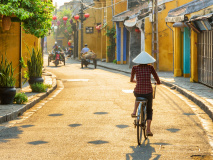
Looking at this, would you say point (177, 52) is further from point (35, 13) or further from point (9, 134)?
point (9, 134)

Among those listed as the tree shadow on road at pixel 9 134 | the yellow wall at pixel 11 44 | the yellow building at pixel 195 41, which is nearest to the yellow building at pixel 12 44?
the yellow wall at pixel 11 44

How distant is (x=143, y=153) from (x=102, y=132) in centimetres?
203

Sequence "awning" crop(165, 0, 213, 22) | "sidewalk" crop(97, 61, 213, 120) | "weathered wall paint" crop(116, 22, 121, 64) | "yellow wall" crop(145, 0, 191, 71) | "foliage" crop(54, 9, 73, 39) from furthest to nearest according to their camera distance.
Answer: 1. "foliage" crop(54, 9, 73, 39)
2. "weathered wall paint" crop(116, 22, 121, 64)
3. "yellow wall" crop(145, 0, 191, 71)
4. "awning" crop(165, 0, 213, 22)
5. "sidewalk" crop(97, 61, 213, 120)

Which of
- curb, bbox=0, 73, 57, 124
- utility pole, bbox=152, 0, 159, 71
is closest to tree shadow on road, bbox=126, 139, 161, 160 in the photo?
curb, bbox=0, 73, 57, 124

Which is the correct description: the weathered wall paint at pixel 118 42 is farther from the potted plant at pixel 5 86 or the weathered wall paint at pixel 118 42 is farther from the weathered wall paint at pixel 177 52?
the potted plant at pixel 5 86

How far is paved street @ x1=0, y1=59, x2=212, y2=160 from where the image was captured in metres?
7.88

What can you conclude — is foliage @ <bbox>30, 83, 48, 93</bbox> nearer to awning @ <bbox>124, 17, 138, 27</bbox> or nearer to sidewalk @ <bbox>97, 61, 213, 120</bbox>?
sidewalk @ <bbox>97, 61, 213, 120</bbox>

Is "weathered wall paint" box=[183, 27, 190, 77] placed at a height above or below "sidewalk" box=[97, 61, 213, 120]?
above

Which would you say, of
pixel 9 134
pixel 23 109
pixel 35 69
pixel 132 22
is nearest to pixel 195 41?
pixel 35 69

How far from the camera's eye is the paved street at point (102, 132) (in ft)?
25.8

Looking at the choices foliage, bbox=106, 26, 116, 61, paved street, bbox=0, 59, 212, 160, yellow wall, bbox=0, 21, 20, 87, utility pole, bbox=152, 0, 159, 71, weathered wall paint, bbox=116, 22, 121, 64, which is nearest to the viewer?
paved street, bbox=0, 59, 212, 160

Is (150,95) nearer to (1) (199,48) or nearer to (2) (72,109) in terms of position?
(2) (72,109)

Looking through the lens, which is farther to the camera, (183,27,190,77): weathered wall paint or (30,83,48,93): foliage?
(183,27,190,77): weathered wall paint

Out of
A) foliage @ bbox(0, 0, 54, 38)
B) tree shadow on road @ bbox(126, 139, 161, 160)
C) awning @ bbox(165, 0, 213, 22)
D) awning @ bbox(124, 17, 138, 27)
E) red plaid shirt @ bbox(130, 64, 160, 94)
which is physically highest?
awning @ bbox(124, 17, 138, 27)
